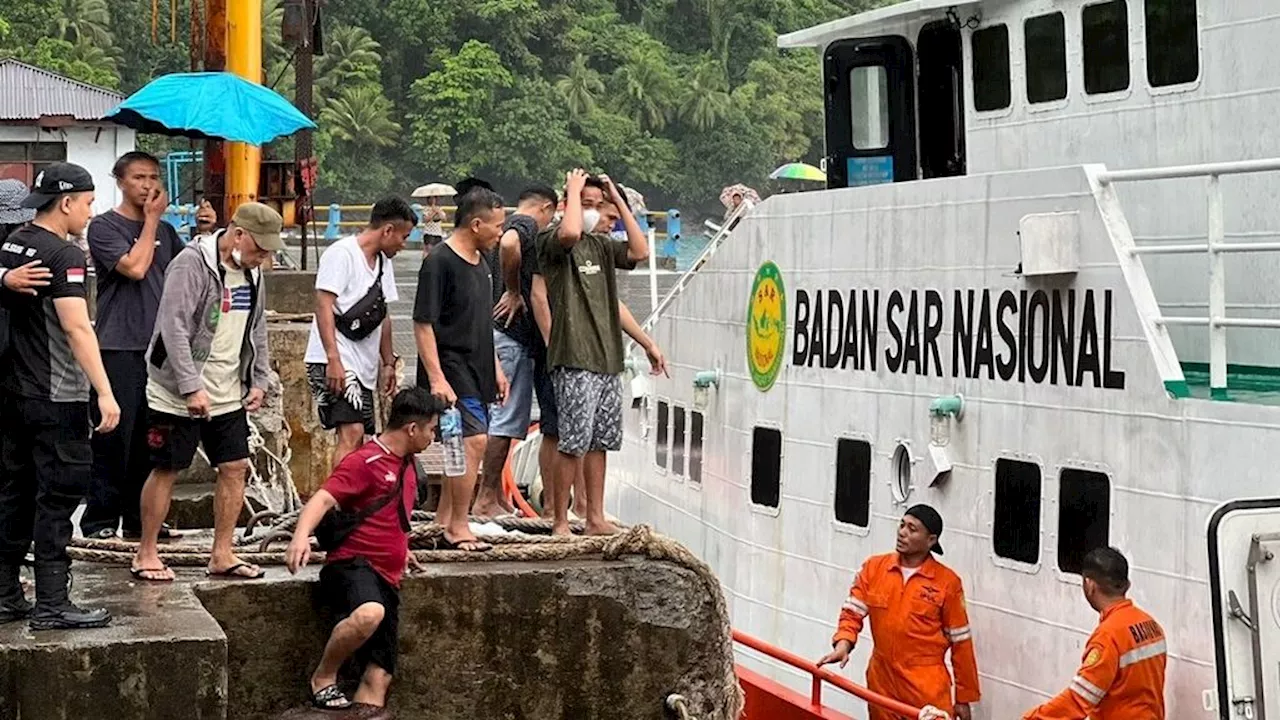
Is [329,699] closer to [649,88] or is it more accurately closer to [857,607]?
[857,607]

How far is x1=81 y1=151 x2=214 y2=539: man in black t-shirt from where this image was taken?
8227 millimetres

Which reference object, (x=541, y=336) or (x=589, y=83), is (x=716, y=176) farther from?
(x=541, y=336)

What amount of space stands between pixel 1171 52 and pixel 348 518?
14.7 ft

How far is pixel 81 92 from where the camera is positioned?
3800cm

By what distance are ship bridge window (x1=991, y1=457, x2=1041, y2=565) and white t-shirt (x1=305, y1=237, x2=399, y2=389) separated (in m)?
2.94

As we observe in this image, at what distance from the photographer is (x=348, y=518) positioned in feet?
24.8

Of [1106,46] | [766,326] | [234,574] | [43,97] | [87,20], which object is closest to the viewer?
[234,574]

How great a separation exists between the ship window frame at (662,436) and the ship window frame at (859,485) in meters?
3.06

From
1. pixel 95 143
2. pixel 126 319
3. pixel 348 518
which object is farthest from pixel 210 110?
pixel 95 143

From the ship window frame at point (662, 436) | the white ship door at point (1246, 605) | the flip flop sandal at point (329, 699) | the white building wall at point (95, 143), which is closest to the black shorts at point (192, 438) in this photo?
the flip flop sandal at point (329, 699)

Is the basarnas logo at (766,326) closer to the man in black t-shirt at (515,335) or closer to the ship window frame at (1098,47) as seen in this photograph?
the man in black t-shirt at (515,335)

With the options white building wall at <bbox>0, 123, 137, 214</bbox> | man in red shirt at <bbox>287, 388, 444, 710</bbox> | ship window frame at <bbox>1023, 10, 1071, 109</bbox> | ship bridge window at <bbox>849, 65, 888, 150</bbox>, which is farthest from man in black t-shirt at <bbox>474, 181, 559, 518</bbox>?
white building wall at <bbox>0, 123, 137, 214</bbox>

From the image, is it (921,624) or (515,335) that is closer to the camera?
(921,624)

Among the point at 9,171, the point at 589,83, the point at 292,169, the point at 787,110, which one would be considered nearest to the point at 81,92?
the point at 9,171
